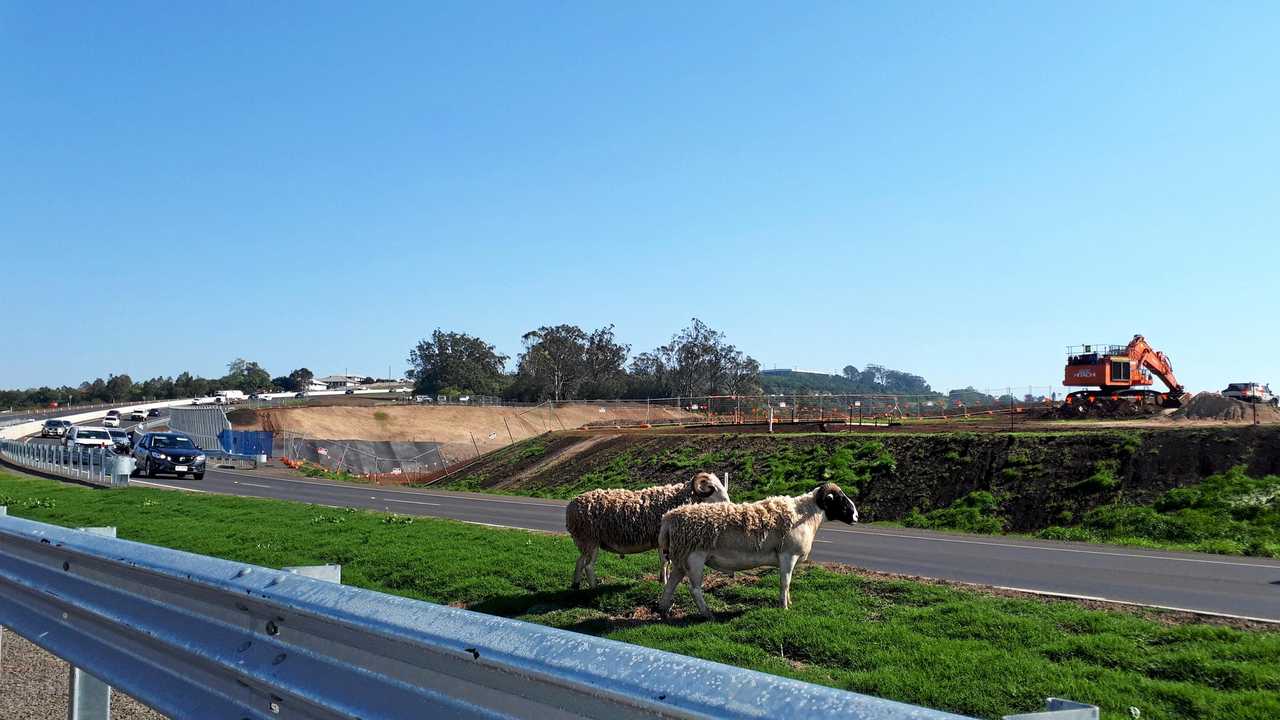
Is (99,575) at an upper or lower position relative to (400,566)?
upper

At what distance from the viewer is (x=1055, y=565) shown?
54.1ft

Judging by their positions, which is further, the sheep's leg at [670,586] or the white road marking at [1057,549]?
the white road marking at [1057,549]

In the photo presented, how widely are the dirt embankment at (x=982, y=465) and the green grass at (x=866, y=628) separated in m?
15.8

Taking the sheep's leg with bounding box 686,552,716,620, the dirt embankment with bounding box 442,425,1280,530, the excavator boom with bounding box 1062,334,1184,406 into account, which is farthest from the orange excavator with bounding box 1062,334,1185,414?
the sheep's leg with bounding box 686,552,716,620

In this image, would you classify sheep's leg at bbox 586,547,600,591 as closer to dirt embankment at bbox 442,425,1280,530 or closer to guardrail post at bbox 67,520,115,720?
guardrail post at bbox 67,520,115,720

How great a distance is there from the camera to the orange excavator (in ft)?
157

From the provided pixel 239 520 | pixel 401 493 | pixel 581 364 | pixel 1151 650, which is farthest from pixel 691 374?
pixel 1151 650

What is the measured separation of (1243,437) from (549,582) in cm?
2290

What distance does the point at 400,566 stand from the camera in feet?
45.5

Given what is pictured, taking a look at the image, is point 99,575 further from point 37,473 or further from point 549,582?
point 37,473

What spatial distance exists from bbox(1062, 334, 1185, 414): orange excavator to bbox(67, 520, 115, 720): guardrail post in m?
47.9

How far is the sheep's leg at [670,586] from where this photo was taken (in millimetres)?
10898

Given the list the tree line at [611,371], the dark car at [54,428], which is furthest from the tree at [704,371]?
the dark car at [54,428]

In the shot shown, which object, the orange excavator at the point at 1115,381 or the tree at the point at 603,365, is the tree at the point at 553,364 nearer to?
the tree at the point at 603,365
